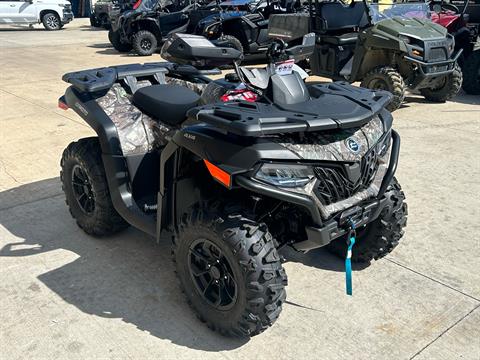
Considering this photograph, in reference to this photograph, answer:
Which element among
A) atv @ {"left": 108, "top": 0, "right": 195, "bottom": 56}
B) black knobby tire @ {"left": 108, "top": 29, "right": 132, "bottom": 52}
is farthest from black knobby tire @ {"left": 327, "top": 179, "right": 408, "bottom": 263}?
black knobby tire @ {"left": 108, "top": 29, "right": 132, "bottom": 52}

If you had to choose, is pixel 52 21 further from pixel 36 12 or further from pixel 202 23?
pixel 202 23

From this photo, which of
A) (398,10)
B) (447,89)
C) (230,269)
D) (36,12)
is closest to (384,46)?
(447,89)

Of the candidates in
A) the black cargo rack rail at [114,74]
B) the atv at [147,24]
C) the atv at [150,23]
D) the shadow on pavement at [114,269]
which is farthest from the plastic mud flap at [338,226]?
the atv at [147,24]

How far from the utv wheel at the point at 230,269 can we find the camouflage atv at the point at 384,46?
5.11m

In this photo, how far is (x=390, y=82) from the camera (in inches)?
272

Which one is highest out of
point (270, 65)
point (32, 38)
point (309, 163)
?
point (270, 65)

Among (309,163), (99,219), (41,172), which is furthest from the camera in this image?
(41,172)

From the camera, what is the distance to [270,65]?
255 cm

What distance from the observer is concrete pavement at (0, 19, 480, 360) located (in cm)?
249

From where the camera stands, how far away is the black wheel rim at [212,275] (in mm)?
2428

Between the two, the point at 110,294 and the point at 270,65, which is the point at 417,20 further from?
the point at 110,294

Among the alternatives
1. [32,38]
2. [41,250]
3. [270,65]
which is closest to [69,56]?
[32,38]

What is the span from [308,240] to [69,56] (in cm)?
1243

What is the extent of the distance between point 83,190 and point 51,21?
20.1 metres
